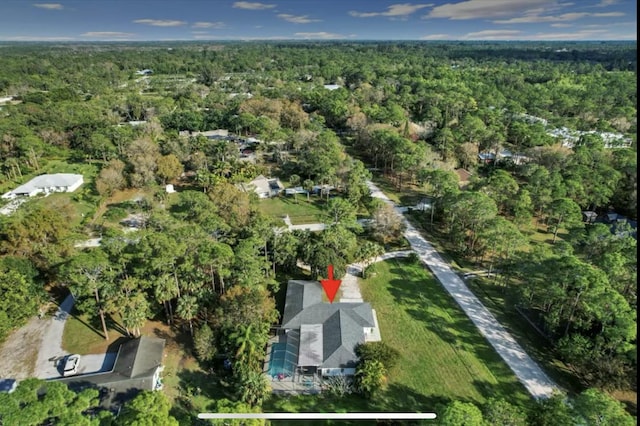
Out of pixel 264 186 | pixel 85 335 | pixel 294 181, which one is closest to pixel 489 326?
pixel 85 335

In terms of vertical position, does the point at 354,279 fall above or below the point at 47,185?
below

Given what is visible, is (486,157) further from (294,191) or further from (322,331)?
Result: (322,331)

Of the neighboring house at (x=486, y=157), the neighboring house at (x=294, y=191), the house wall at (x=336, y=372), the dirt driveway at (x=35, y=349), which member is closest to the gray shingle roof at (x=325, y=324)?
the house wall at (x=336, y=372)

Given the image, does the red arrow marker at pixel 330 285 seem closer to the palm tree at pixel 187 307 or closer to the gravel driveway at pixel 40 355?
the palm tree at pixel 187 307

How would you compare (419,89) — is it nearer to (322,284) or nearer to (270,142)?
(270,142)

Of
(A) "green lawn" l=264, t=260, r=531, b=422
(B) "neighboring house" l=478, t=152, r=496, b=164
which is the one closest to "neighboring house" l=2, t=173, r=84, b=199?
(A) "green lawn" l=264, t=260, r=531, b=422

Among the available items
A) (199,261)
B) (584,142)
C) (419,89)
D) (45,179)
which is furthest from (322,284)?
(419,89)
